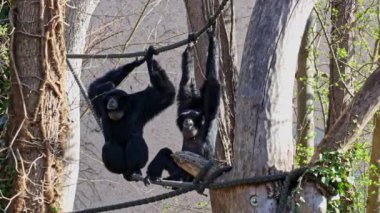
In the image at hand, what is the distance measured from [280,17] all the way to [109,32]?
322 inches

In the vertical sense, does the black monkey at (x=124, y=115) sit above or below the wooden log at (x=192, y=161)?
above

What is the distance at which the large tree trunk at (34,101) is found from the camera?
6594 mm

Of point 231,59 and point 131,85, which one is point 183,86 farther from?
point 131,85

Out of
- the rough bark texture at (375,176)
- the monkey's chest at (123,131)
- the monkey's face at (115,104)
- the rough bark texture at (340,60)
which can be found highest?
the rough bark texture at (340,60)

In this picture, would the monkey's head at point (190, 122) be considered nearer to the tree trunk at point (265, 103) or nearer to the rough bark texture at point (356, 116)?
the rough bark texture at point (356, 116)

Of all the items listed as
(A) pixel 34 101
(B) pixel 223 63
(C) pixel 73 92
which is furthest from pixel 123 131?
(A) pixel 34 101

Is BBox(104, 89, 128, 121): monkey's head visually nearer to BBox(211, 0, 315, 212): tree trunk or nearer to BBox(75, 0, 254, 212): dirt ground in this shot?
BBox(211, 0, 315, 212): tree trunk

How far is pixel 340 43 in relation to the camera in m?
10.5

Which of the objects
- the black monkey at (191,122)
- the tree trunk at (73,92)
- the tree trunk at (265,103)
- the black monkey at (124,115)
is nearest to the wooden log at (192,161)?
the tree trunk at (265,103)

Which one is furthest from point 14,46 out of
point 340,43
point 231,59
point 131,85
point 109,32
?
point 131,85

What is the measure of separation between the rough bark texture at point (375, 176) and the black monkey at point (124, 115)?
276 cm

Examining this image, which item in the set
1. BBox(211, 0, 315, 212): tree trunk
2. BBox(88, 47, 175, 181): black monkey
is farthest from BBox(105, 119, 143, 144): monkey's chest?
BBox(211, 0, 315, 212): tree trunk

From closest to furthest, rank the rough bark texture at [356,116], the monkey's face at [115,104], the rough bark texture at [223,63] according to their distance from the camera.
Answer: the rough bark texture at [356,116] → the rough bark texture at [223,63] → the monkey's face at [115,104]

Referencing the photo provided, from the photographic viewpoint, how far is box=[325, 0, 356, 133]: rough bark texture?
9.68m
